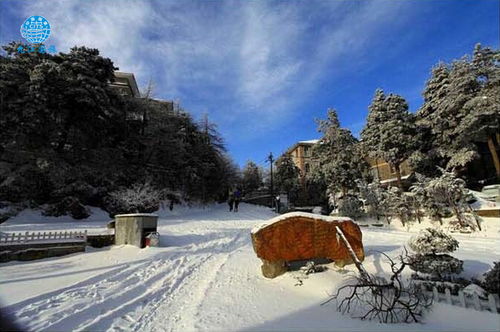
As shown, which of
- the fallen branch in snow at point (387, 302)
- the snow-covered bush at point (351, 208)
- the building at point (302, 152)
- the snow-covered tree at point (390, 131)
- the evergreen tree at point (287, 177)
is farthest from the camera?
the building at point (302, 152)

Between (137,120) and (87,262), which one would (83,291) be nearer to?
(87,262)

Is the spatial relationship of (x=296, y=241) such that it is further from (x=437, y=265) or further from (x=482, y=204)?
(x=482, y=204)

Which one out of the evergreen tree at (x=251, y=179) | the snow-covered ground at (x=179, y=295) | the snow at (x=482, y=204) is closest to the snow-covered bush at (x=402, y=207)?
the snow at (x=482, y=204)

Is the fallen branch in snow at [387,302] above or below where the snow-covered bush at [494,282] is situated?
below

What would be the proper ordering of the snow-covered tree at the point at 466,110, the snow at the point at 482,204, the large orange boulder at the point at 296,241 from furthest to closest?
the snow-covered tree at the point at 466,110 < the snow at the point at 482,204 < the large orange boulder at the point at 296,241

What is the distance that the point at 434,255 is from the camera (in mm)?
4938

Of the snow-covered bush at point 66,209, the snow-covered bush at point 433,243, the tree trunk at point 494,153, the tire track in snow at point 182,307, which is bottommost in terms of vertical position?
the tire track in snow at point 182,307

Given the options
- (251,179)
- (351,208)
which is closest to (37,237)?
(351,208)

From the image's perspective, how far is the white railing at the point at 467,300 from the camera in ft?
11.0

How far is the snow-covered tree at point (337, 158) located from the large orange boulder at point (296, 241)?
14.6m

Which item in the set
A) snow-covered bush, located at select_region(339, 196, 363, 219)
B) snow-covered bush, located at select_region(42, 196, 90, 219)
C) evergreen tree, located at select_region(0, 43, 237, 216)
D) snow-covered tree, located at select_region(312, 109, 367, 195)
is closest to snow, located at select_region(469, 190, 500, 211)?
snow-covered bush, located at select_region(339, 196, 363, 219)

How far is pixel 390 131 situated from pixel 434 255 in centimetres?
1561

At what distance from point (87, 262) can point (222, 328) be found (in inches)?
189

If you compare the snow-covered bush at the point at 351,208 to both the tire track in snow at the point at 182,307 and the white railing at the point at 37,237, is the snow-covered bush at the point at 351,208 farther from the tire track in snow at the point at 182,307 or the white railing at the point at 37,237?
the white railing at the point at 37,237
